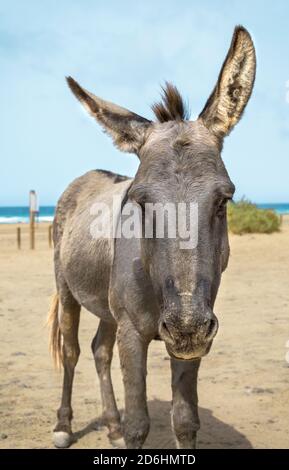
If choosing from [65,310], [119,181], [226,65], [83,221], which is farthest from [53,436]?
[226,65]

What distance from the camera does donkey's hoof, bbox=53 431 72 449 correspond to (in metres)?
4.63

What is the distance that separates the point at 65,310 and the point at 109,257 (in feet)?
4.34

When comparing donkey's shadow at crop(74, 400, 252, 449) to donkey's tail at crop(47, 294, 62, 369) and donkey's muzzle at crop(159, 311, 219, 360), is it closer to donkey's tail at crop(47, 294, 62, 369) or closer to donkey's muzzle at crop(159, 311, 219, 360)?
donkey's tail at crop(47, 294, 62, 369)

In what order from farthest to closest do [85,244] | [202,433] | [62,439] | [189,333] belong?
[202,433] < [62,439] < [85,244] < [189,333]

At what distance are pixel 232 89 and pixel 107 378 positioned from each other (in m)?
2.99

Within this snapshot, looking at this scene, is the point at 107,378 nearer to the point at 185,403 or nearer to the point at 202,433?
the point at 202,433

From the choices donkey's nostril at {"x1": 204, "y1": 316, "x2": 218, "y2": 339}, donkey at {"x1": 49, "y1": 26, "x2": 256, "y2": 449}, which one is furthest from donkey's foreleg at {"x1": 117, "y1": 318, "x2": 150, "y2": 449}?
donkey's nostril at {"x1": 204, "y1": 316, "x2": 218, "y2": 339}

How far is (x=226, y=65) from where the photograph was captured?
3.04 metres

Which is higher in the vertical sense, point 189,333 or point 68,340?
point 189,333

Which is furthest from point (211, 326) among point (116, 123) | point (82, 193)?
point (82, 193)

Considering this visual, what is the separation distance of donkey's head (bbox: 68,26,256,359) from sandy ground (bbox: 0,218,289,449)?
7.57 ft

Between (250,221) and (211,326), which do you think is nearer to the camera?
(211,326)

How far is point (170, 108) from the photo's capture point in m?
3.34

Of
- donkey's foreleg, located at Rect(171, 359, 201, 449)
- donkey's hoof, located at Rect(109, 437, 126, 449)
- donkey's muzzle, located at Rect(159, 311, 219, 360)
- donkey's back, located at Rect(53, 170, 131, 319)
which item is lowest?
donkey's hoof, located at Rect(109, 437, 126, 449)
